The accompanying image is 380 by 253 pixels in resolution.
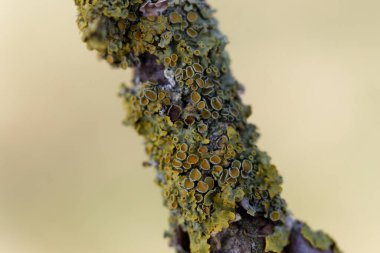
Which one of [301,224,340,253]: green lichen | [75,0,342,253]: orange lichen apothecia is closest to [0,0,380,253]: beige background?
[301,224,340,253]: green lichen

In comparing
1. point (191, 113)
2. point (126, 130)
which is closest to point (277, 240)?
point (191, 113)

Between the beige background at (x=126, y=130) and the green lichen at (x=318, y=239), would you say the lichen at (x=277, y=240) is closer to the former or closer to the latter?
the green lichen at (x=318, y=239)

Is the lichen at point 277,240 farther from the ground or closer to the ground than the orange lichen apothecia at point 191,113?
closer to the ground

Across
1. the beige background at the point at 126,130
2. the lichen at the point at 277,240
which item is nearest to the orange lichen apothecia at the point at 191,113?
the lichen at the point at 277,240

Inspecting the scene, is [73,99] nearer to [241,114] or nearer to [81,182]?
[81,182]

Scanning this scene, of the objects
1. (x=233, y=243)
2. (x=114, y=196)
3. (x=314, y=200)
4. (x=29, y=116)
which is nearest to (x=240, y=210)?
(x=233, y=243)

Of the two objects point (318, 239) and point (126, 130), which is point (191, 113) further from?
point (126, 130)

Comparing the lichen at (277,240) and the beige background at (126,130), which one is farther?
the beige background at (126,130)
